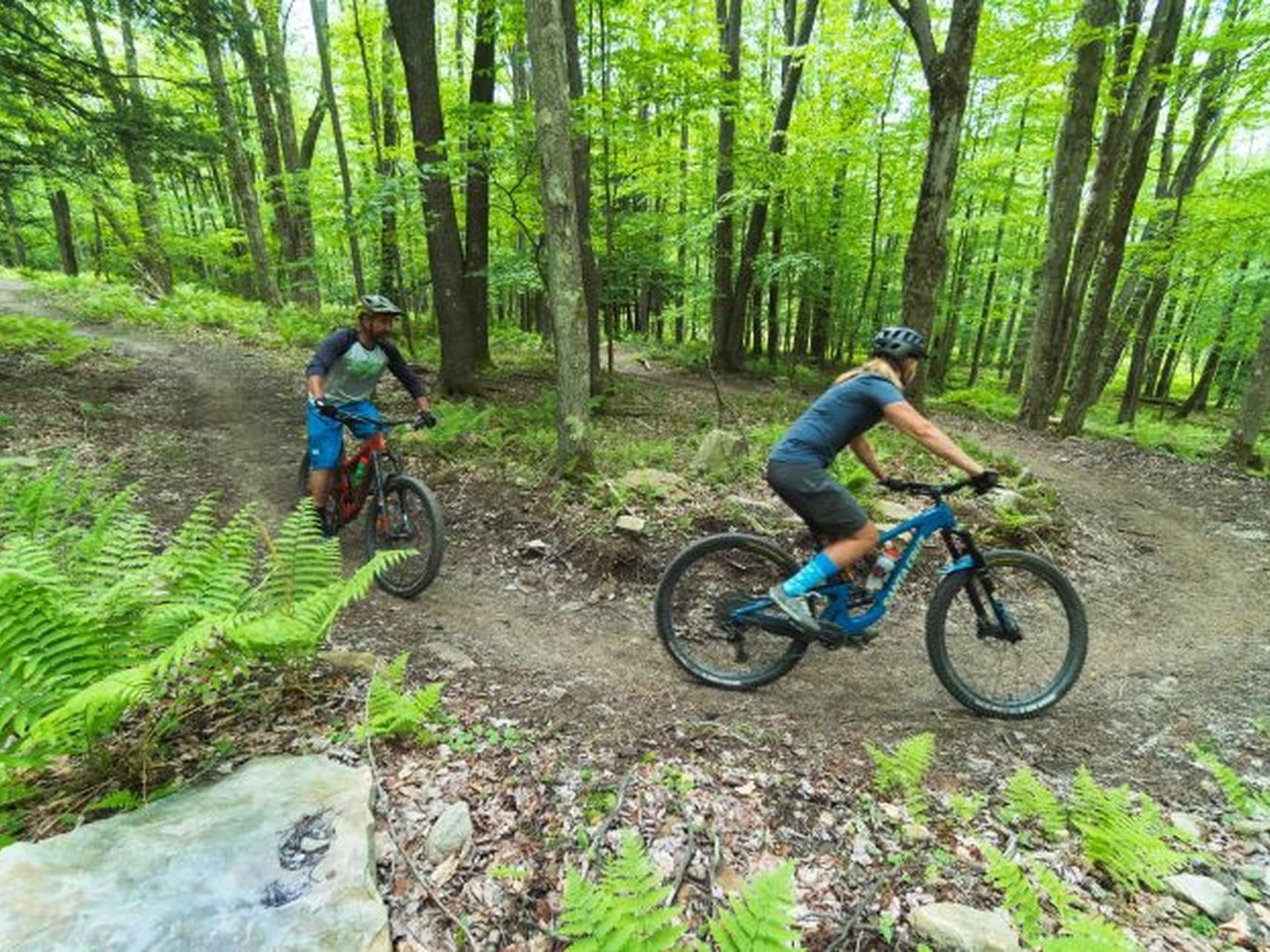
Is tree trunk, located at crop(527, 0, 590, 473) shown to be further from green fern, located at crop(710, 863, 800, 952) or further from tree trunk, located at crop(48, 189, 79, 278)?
tree trunk, located at crop(48, 189, 79, 278)

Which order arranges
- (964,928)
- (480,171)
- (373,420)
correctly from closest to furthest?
(964,928)
(373,420)
(480,171)

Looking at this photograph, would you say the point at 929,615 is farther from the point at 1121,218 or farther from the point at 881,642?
the point at 1121,218

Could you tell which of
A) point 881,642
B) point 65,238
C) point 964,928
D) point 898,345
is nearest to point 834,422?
point 898,345

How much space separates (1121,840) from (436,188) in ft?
36.3

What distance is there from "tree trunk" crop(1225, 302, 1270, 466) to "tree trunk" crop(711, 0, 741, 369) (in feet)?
31.8

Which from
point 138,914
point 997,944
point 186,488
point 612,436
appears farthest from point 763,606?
point 186,488

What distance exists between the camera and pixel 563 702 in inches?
168

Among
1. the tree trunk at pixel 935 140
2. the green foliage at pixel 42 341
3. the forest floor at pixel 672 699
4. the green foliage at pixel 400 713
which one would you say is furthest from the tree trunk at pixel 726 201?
the green foliage at pixel 42 341

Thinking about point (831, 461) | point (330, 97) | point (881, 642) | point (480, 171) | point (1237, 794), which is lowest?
point (881, 642)

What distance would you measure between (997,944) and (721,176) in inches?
612

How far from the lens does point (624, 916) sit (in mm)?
1990

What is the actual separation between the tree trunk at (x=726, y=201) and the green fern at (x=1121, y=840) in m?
11.4

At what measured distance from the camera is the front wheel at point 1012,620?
4.34m

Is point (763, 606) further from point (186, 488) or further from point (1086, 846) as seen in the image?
point (186, 488)
